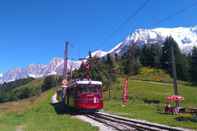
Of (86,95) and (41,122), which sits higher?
(86,95)

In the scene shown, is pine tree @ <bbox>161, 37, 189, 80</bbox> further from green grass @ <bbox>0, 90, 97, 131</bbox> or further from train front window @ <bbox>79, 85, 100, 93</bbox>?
green grass @ <bbox>0, 90, 97, 131</bbox>

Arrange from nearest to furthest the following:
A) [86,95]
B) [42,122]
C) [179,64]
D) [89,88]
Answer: [42,122] → [86,95] → [89,88] → [179,64]

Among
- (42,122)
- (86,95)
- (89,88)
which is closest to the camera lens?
(42,122)

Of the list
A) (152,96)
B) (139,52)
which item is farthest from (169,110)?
(139,52)

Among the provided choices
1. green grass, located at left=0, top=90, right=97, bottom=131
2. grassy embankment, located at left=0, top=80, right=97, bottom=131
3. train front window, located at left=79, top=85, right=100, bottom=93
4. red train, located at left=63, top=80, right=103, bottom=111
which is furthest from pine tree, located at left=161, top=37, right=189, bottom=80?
green grass, located at left=0, top=90, right=97, bottom=131

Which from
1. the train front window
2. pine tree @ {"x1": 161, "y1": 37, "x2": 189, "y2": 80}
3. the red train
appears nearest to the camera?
the red train

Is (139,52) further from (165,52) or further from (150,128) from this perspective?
(150,128)

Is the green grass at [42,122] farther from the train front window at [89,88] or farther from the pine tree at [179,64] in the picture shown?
the pine tree at [179,64]

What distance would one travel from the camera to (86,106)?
3866cm

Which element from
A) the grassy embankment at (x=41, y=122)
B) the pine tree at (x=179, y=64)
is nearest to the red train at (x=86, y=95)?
the grassy embankment at (x=41, y=122)

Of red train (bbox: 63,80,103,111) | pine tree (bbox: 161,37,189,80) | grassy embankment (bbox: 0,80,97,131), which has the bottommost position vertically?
grassy embankment (bbox: 0,80,97,131)

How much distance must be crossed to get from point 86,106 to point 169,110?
314 inches

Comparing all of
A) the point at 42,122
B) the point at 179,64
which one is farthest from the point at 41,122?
the point at 179,64

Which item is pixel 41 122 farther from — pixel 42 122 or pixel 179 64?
pixel 179 64
